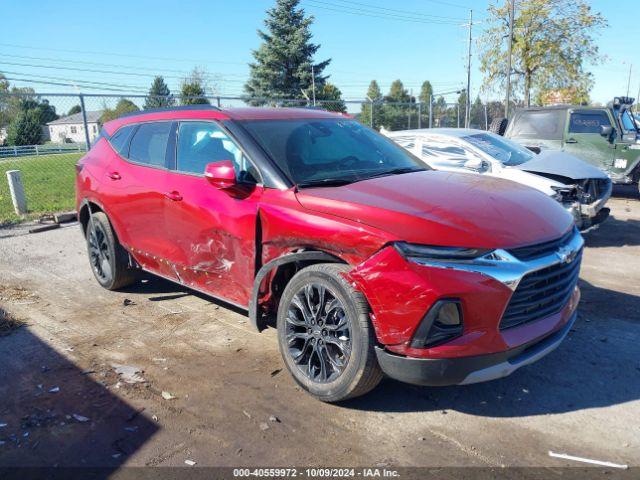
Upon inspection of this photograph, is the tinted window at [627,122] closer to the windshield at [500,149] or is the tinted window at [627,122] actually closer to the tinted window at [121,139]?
the windshield at [500,149]

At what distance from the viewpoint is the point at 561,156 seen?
805cm

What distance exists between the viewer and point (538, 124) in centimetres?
1145

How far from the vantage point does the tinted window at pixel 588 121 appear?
1106cm

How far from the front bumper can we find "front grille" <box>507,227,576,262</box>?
510 millimetres

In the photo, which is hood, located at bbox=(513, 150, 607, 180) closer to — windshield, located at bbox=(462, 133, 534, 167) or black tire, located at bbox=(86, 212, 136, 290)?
windshield, located at bbox=(462, 133, 534, 167)

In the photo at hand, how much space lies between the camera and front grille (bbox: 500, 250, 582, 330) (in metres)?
2.92

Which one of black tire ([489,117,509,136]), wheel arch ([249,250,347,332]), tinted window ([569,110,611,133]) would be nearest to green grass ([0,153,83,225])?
wheel arch ([249,250,347,332])

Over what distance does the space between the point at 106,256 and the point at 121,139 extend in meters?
1.26

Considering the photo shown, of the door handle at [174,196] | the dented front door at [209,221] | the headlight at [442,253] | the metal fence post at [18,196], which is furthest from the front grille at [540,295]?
the metal fence post at [18,196]

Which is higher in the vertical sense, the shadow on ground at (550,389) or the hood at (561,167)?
the hood at (561,167)

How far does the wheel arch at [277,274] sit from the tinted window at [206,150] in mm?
658

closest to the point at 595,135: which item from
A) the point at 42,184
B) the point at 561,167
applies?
the point at 561,167

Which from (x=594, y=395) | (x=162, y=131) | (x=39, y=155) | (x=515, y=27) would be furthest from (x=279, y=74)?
(x=594, y=395)

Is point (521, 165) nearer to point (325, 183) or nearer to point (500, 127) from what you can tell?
point (325, 183)
